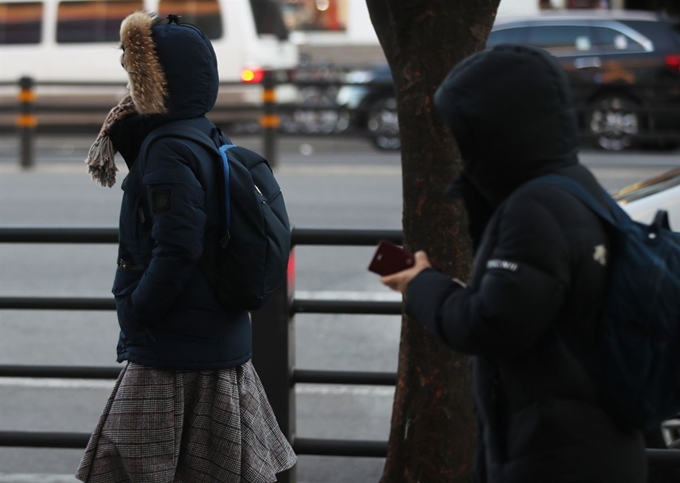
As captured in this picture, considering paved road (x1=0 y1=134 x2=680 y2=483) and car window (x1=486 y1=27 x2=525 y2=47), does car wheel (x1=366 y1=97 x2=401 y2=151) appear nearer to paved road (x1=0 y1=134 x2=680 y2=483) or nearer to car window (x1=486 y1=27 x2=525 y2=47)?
paved road (x1=0 y1=134 x2=680 y2=483)

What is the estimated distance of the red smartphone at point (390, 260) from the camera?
2505 millimetres

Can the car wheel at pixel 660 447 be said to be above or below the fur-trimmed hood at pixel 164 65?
below

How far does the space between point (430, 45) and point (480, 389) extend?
165 centimetres

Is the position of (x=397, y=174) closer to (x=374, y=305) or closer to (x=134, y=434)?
(x=374, y=305)

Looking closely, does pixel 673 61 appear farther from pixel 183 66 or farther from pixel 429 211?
pixel 183 66

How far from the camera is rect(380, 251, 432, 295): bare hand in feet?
8.18

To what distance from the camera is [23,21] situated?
21.4m

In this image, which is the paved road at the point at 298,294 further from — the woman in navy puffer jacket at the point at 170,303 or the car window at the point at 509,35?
the car window at the point at 509,35

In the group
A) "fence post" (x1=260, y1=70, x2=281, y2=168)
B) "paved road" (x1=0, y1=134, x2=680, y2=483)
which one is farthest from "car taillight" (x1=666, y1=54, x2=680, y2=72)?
"fence post" (x1=260, y1=70, x2=281, y2=168)

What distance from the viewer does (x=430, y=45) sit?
12.4ft

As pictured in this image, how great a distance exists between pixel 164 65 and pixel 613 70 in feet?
49.8

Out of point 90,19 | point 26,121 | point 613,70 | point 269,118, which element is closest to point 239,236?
→ point 269,118

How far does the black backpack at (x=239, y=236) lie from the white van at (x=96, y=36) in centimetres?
1731

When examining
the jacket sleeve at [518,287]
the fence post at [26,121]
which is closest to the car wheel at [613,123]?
the fence post at [26,121]
